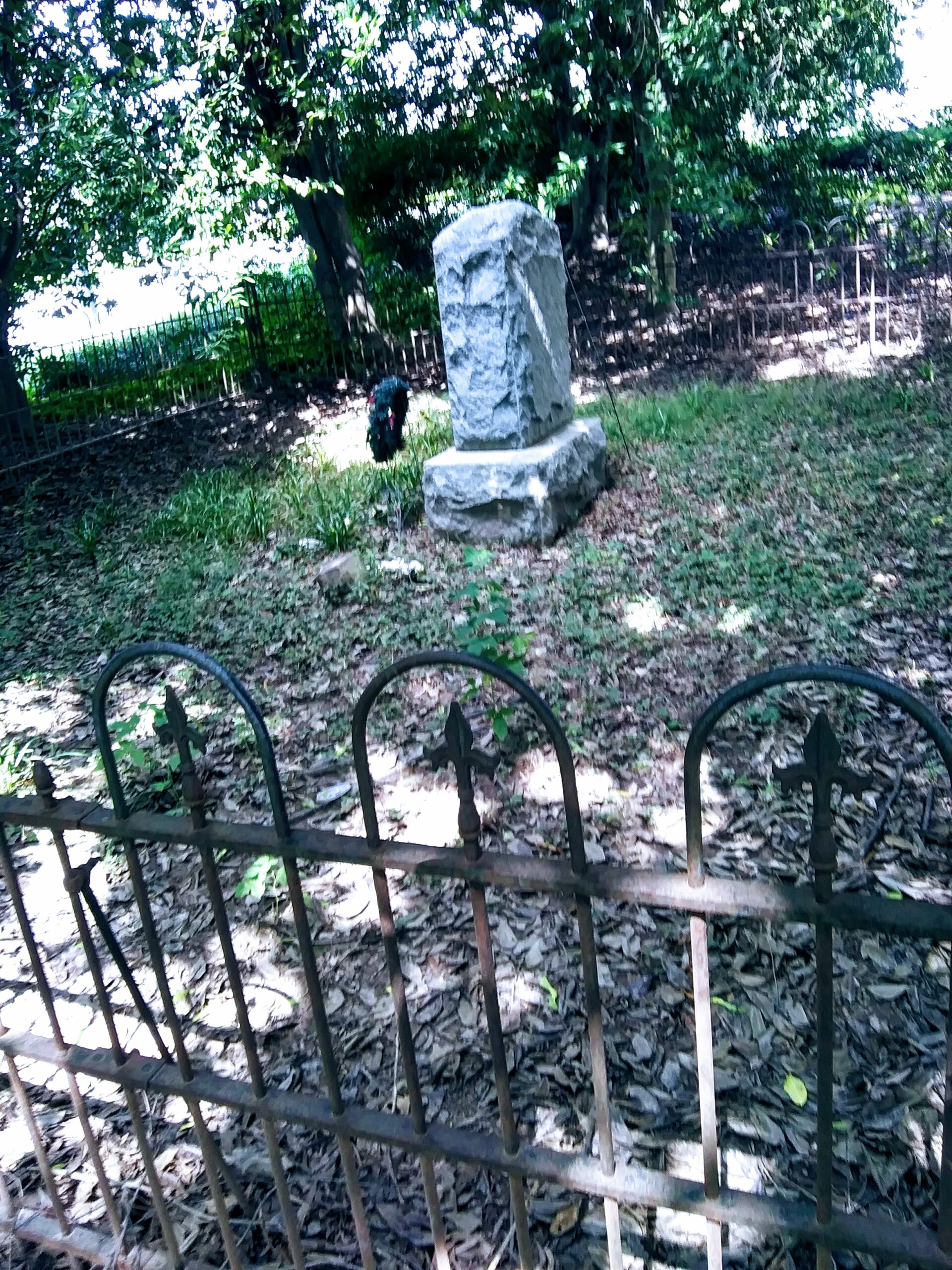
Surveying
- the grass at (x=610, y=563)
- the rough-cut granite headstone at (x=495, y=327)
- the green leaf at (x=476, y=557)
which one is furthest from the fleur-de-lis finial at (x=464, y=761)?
the rough-cut granite headstone at (x=495, y=327)

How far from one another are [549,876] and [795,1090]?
1.33m

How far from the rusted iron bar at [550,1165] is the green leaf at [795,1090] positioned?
80cm

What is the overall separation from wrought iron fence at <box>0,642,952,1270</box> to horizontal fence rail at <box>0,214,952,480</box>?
7862mm

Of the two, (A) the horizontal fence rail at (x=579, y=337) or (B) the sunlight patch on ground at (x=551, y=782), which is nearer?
(B) the sunlight patch on ground at (x=551, y=782)

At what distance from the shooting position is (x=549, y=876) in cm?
147

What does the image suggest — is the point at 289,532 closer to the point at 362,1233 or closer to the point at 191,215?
the point at 191,215

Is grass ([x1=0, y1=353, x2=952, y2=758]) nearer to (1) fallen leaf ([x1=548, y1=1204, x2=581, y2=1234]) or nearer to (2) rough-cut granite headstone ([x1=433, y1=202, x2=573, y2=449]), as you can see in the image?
(2) rough-cut granite headstone ([x1=433, y1=202, x2=573, y2=449])

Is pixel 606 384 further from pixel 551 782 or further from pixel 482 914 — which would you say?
pixel 482 914

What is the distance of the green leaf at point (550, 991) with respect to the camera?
8.92 ft

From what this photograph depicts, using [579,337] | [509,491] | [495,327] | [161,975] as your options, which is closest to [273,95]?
[579,337]

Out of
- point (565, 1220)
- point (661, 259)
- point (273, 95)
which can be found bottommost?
point (565, 1220)

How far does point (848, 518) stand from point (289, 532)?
3626mm

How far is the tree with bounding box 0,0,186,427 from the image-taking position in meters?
8.45

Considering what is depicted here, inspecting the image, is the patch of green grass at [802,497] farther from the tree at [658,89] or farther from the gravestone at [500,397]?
the tree at [658,89]
